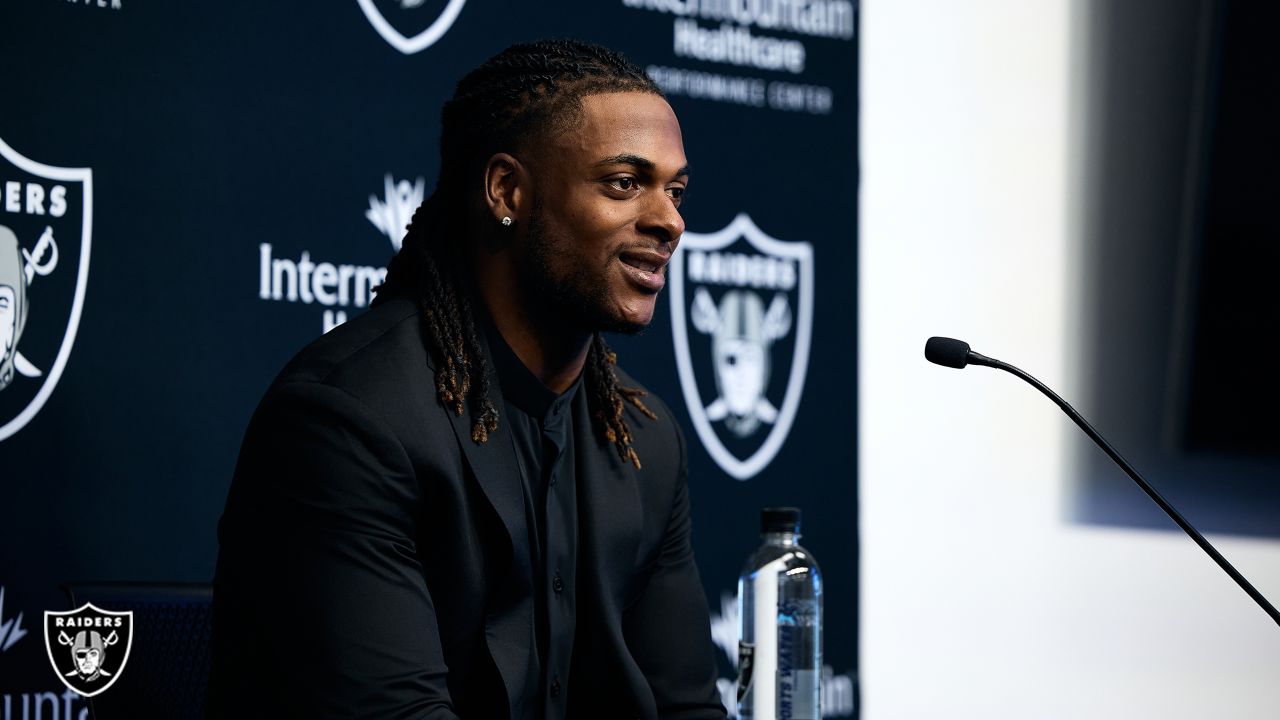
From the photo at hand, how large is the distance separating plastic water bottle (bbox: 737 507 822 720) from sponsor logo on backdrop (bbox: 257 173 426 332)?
30.4 inches

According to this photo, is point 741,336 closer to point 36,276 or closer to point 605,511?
point 605,511

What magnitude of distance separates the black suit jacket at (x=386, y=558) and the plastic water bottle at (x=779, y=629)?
1.10ft

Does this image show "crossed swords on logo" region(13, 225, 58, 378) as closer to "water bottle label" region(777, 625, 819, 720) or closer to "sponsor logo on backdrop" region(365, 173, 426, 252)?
"sponsor logo on backdrop" region(365, 173, 426, 252)

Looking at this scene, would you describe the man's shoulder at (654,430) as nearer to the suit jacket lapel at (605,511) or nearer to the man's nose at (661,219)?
the suit jacket lapel at (605,511)

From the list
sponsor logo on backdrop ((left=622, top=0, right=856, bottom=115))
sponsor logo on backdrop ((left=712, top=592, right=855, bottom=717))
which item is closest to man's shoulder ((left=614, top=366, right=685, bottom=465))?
sponsor logo on backdrop ((left=712, top=592, right=855, bottom=717))

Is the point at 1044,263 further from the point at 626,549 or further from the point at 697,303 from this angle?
the point at 626,549

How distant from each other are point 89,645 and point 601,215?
845 mm

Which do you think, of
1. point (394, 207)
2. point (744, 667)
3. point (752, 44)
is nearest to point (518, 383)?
point (744, 667)

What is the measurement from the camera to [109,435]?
2.11 meters

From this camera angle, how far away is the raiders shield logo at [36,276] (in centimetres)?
204

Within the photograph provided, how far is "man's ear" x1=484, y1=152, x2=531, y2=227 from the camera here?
5.51ft

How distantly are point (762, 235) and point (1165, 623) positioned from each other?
4.38 ft

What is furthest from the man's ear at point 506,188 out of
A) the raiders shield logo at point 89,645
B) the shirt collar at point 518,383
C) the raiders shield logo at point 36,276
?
the raiders shield logo at point 36,276

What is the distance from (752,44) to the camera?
274 cm
